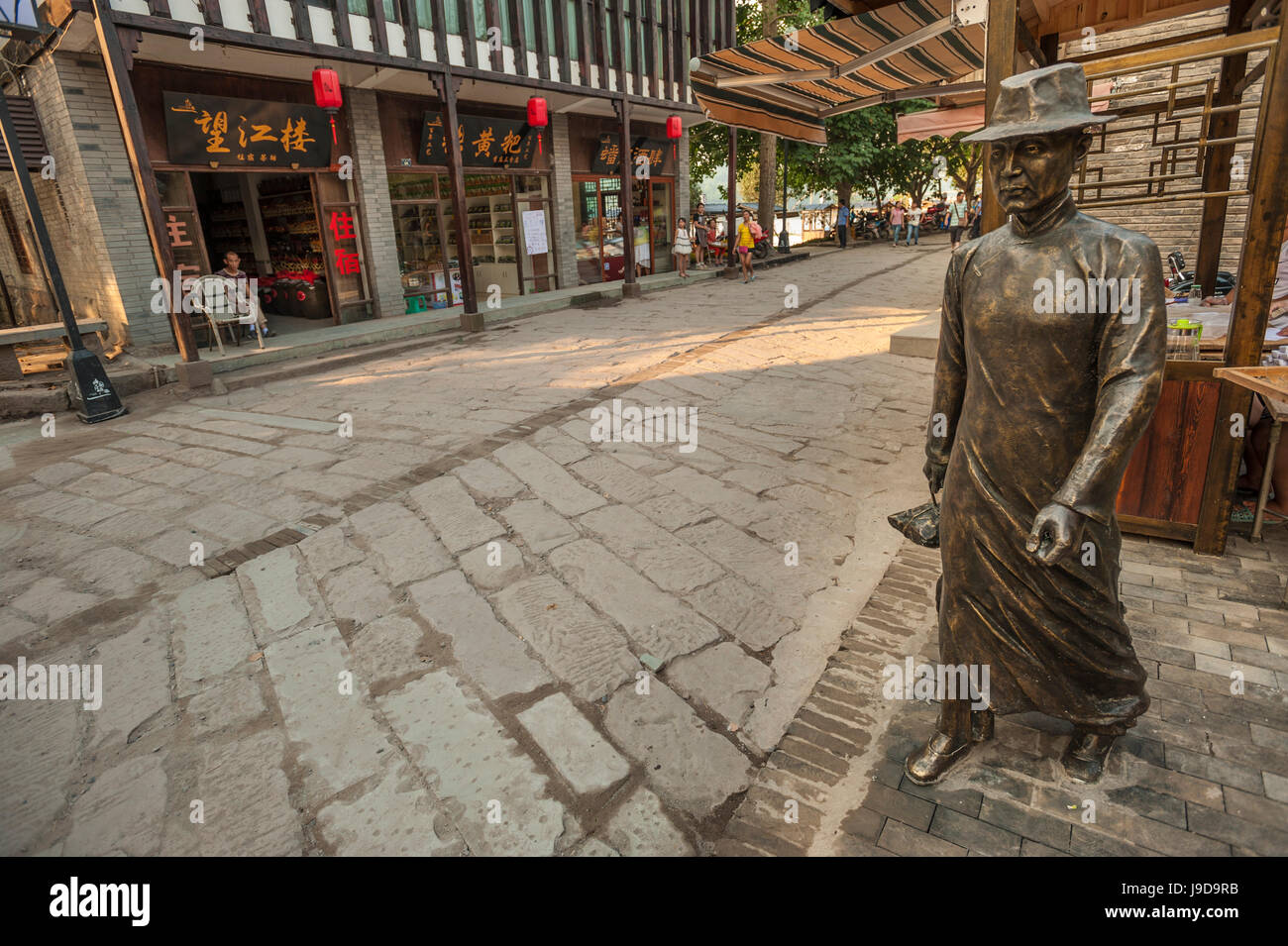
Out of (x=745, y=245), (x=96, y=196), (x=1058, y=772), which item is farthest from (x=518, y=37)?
(x=1058, y=772)

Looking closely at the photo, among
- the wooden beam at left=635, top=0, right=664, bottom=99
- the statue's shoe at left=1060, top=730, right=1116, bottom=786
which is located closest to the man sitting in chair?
the wooden beam at left=635, top=0, right=664, bottom=99

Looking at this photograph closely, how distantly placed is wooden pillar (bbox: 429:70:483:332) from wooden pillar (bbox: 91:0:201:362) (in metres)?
4.22

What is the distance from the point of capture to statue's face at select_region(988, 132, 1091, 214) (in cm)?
181

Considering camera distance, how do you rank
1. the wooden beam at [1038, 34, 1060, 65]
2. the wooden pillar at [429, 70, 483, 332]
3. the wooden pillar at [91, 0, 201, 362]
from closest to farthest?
the wooden beam at [1038, 34, 1060, 65], the wooden pillar at [91, 0, 201, 362], the wooden pillar at [429, 70, 483, 332]

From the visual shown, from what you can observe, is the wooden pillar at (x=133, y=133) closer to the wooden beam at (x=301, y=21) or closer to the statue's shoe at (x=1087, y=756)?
the wooden beam at (x=301, y=21)

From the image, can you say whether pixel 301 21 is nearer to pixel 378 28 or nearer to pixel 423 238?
pixel 378 28

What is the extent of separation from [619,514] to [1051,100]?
3193 mm

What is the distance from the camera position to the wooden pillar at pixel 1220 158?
481 cm

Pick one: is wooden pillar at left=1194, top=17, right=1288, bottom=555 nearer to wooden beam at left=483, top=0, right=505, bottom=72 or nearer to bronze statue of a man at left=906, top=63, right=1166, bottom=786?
bronze statue of a man at left=906, top=63, right=1166, bottom=786

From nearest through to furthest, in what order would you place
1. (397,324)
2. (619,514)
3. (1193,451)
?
(1193,451), (619,514), (397,324)

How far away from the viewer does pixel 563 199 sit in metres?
15.5

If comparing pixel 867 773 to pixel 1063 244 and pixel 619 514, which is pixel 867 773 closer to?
pixel 1063 244
